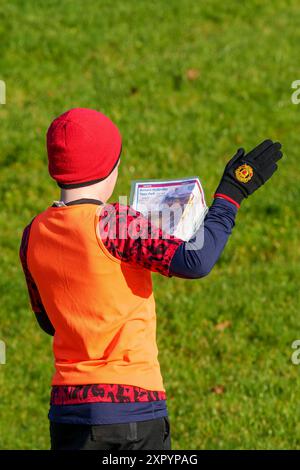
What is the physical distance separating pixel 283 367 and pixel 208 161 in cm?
300

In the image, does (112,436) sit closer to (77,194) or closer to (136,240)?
(136,240)

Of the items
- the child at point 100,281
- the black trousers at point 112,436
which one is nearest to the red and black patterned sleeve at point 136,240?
the child at point 100,281

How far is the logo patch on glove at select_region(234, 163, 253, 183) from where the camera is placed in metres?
3.72

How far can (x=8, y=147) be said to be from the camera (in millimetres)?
9531

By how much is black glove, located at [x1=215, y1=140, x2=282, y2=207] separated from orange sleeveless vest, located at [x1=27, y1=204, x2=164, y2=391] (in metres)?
0.52

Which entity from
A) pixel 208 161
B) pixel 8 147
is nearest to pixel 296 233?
pixel 208 161

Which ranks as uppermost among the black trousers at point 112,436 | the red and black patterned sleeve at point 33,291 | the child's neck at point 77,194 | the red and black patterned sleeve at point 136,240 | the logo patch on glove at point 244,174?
the logo patch on glove at point 244,174

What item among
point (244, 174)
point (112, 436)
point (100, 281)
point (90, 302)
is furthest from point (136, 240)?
point (112, 436)

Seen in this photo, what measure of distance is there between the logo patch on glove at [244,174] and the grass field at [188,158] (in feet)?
9.67

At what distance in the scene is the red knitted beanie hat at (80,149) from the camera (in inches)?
144

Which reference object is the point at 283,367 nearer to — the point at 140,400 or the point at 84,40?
the point at 140,400

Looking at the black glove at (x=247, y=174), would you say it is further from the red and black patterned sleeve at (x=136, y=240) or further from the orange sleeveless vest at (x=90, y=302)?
the orange sleeveless vest at (x=90, y=302)

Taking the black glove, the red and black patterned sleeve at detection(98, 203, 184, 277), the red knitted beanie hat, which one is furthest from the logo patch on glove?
the red knitted beanie hat

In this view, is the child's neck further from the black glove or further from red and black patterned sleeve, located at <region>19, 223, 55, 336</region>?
the black glove
